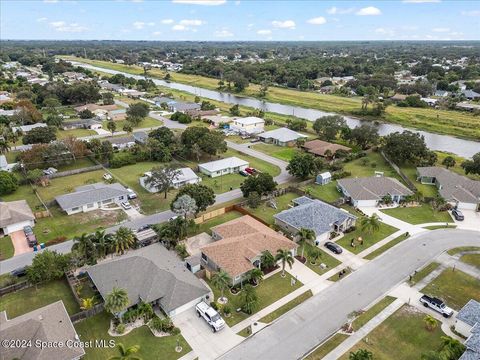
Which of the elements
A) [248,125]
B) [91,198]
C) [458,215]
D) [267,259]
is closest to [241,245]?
[267,259]

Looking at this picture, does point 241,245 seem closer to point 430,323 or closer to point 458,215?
point 430,323

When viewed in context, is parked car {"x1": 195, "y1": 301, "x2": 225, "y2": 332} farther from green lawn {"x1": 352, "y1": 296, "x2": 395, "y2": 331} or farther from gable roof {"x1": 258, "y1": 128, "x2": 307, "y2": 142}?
gable roof {"x1": 258, "y1": 128, "x2": 307, "y2": 142}

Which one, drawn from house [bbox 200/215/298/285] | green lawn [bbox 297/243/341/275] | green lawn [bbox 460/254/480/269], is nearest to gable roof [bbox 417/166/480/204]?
green lawn [bbox 460/254/480/269]

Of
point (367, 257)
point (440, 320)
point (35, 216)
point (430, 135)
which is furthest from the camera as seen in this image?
point (430, 135)

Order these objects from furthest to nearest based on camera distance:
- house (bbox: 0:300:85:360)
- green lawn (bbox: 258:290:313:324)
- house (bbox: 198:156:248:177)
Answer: house (bbox: 198:156:248:177)
green lawn (bbox: 258:290:313:324)
house (bbox: 0:300:85:360)

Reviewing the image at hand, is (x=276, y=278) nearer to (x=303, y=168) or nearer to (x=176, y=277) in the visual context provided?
(x=176, y=277)

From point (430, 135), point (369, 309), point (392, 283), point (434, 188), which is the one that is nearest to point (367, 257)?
point (392, 283)

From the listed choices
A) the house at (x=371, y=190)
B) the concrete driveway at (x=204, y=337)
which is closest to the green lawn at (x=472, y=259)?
the house at (x=371, y=190)
